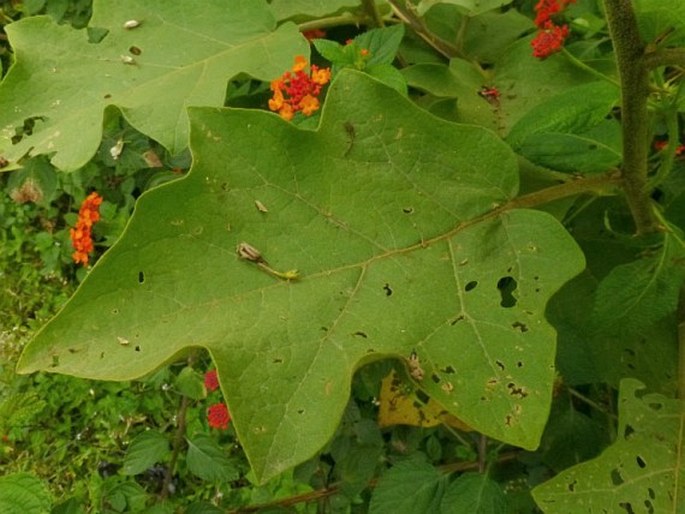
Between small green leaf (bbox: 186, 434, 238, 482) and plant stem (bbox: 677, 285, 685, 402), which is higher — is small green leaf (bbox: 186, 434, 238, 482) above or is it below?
below

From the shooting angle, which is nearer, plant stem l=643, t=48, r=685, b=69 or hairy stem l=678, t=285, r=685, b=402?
plant stem l=643, t=48, r=685, b=69

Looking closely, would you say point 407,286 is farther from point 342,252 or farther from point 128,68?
point 128,68

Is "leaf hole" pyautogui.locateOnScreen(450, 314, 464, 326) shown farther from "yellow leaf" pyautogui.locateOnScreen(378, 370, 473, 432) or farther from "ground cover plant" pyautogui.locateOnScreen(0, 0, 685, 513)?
"yellow leaf" pyautogui.locateOnScreen(378, 370, 473, 432)

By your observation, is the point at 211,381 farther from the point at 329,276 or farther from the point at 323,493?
the point at 329,276

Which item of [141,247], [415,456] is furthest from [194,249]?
[415,456]

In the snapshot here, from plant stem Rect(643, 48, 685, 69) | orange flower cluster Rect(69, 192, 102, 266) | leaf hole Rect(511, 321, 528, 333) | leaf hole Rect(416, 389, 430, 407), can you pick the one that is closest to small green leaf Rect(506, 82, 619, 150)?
plant stem Rect(643, 48, 685, 69)

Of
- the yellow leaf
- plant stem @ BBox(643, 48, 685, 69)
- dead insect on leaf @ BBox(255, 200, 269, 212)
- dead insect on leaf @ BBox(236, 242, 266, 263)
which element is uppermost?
plant stem @ BBox(643, 48, 685, 69)

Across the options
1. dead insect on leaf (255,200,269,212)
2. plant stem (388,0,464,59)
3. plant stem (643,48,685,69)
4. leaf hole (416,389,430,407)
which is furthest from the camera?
leaf hole (416,389,430,407)
